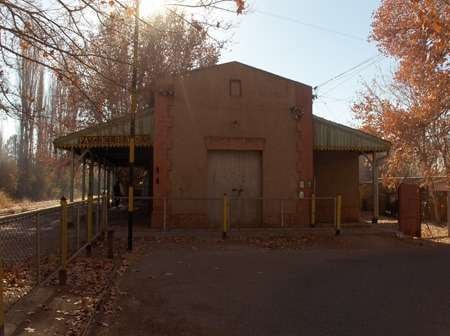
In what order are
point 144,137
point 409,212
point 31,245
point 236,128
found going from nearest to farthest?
point 31,245
point 409,212
point 236,128
point 144,137

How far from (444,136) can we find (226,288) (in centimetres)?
1912

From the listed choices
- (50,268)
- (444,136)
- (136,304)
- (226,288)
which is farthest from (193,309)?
(444,136)

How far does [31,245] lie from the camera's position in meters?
9.94

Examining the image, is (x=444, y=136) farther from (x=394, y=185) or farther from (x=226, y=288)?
(x=226, y=288)

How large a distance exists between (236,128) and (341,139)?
151 inches

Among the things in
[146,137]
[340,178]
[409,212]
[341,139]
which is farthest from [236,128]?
[409,212]

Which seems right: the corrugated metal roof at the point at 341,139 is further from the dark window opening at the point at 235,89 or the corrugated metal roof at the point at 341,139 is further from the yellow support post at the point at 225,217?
the yellow support post at the point at 225,217

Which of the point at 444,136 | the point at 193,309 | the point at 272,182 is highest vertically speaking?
the point at 444,136

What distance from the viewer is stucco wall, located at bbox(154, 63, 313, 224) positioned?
60.5 feet

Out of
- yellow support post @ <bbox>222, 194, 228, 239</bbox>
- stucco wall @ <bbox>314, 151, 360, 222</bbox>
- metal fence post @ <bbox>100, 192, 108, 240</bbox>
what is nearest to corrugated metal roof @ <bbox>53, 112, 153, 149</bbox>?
metal fence post @ <bbox>100, 192, 108, 240</bbox>

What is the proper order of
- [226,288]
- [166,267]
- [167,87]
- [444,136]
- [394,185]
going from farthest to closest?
[394,185] → [444,136] → [167,87] → [166,267] → [226,288]

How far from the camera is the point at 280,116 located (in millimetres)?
19141

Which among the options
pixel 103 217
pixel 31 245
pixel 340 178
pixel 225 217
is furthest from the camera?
pixel 340 178

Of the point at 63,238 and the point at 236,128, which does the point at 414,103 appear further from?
the point at 63,238
